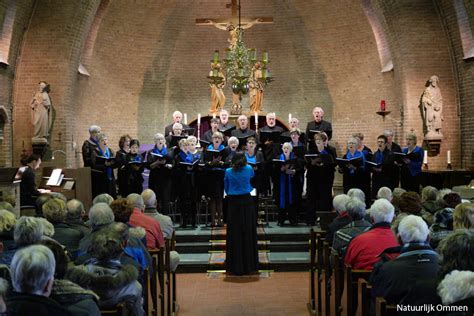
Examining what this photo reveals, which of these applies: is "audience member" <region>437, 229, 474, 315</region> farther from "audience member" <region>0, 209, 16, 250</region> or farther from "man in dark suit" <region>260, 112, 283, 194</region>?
"man in dark suit" <region>260, 112, 283, 194</region>

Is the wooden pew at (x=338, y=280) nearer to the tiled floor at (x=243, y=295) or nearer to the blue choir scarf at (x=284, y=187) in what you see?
the tiled floor at (x=243, y=295)

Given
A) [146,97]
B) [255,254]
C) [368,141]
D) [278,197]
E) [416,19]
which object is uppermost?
[416,19]

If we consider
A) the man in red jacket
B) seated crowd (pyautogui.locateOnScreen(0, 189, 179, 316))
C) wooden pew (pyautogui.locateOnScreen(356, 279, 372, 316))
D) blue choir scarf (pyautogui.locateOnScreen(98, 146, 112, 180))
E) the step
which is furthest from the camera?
blue choir scarf (pyautogui.locateOnScreen(98, 146, 112, 180))

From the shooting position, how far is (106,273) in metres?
4.37

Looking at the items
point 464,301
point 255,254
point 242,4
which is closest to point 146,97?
point 242,4

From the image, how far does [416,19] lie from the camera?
46.5ft

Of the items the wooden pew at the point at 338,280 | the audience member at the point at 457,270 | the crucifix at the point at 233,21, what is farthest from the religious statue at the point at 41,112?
the audience member at the point at 457,270

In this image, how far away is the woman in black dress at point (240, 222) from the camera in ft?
30.4

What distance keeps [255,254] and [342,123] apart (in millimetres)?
8634

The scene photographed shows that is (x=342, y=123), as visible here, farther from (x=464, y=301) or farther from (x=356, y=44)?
(x=464, y=301)

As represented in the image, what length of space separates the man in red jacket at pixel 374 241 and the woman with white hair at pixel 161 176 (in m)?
5.87

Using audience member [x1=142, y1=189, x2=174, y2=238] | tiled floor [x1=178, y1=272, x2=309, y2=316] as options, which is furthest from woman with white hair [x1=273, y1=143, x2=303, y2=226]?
audience member [x1=142, y1=189, x2=174, y2=238]

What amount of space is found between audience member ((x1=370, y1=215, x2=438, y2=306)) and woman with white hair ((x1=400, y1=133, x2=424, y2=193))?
22.5 ft

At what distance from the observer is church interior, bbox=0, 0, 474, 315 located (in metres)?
7.48
